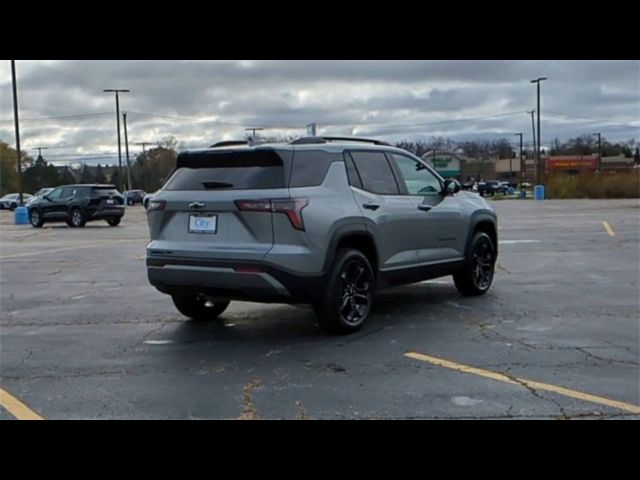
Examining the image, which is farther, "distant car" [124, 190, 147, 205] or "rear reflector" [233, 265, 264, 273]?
"distant car" [124, 190, 147, 205]

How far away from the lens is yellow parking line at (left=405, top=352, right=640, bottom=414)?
4.51 meters

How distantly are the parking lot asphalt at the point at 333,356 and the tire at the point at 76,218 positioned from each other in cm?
1630

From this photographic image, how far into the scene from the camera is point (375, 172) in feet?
23.8

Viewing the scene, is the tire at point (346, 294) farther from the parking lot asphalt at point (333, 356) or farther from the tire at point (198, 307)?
the tire at point (198, 307)

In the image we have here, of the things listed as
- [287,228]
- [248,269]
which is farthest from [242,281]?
[287,228]

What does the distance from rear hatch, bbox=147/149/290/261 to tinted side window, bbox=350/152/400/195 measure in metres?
1.07

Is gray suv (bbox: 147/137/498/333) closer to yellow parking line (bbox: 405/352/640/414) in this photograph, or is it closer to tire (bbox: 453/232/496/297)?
yellow parking line (bbox: 405/352/640/414)

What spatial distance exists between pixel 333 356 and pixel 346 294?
900 millimetres

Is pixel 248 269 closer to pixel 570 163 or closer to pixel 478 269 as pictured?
pixel 478 269

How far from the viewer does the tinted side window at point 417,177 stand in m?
7.70

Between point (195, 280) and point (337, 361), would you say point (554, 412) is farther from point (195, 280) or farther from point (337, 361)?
point (195, 280)

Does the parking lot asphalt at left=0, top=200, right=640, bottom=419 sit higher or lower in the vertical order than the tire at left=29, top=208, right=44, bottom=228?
lower

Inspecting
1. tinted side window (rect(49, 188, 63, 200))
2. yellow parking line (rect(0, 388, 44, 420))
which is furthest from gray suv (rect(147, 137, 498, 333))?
tinted side window (rect(49, 188, 63, 200))

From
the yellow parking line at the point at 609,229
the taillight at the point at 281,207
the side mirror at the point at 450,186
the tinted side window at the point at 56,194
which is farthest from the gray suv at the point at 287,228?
the tinted side window at the point at 56,194
